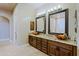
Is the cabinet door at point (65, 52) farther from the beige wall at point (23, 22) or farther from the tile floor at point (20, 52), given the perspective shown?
the beige wall at point (23, 22)

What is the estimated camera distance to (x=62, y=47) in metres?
3.18

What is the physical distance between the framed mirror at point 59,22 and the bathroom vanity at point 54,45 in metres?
0.30

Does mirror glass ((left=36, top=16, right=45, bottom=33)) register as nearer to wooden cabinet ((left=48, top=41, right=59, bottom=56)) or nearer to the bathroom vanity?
the bathroom vanity

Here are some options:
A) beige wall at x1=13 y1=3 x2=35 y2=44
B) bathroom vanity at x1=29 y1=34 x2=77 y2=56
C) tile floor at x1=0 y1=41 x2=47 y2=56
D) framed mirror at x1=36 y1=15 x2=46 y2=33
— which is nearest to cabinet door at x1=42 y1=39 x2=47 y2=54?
bathroom vanity at x1=29 y1=34 x2=77 y2=56

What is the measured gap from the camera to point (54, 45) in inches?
140

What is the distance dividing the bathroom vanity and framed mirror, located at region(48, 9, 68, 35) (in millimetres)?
303

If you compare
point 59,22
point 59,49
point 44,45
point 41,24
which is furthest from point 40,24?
point 59,49

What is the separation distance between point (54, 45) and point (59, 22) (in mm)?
735

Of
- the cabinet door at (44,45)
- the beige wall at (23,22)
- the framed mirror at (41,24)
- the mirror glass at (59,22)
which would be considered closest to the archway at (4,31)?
the beige wall at (23,22)

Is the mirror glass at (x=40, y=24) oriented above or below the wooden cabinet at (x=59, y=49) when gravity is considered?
above

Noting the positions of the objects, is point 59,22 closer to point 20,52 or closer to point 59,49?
point 59,49

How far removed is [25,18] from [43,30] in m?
1.20

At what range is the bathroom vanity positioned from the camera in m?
2.91

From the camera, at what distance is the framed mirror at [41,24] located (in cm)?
508
